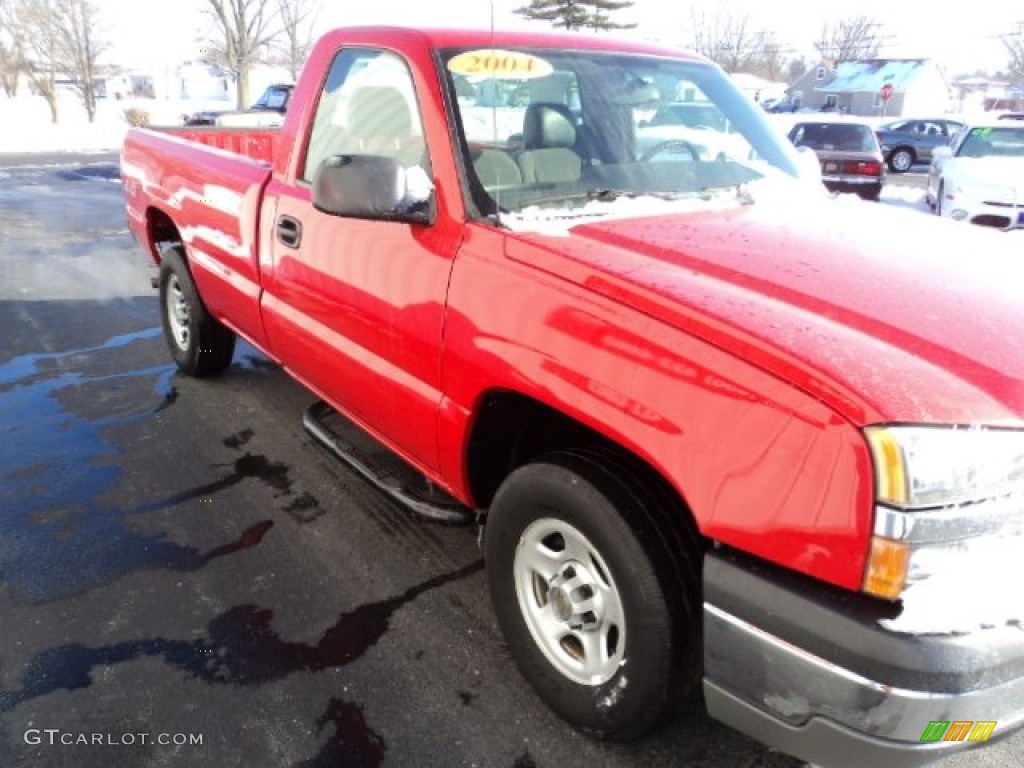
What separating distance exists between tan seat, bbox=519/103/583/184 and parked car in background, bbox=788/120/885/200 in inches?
436

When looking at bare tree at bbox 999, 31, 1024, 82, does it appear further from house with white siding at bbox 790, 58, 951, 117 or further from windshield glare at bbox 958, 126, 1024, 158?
windshield glare at bbox 958, 126, 1024, 158

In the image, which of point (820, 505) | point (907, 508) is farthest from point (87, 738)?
point (907, 508)

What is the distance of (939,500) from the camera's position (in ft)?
4.97

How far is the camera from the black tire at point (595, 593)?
6.40 ft

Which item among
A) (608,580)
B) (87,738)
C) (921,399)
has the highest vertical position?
(921,399)

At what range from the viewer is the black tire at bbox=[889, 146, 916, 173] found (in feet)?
76.7

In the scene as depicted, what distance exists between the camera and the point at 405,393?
273 cm

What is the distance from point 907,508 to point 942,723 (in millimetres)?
439

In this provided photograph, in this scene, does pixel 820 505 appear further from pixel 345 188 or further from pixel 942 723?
pixel 345 188

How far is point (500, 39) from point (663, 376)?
5.52ft

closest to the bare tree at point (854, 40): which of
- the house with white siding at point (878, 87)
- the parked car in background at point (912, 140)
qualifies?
the house with white siding at point (878, 87)

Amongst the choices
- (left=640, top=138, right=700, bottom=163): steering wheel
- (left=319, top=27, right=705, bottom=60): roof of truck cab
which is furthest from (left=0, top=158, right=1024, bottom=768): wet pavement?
(left=319, top=27, right=705, bottom=60): roof of truck cab

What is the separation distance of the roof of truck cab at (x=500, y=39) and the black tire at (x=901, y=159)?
2302 cm

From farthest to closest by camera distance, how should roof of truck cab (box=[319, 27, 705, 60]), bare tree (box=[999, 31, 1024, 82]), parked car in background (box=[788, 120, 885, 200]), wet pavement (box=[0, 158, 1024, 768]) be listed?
bare tree (box=[999, 31, 1024, 82]) < parked car in background (box=[788, 120, 885, 200]) < roof of truck cab (box=[319, 27, 705, 60]) < wet pavement (box=[0, 158, 1024, 768])
